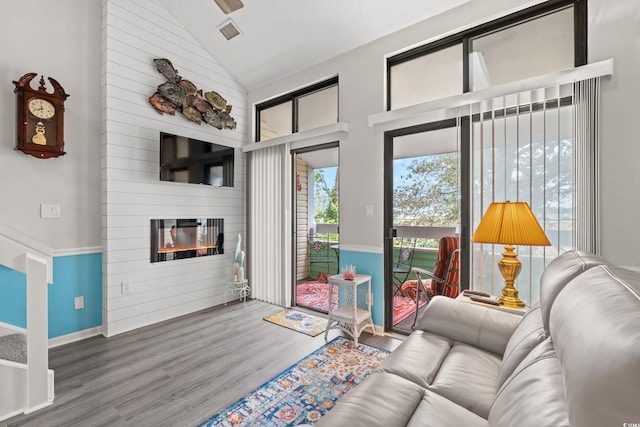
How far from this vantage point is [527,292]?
7.68 ft

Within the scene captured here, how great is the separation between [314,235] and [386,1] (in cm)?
375

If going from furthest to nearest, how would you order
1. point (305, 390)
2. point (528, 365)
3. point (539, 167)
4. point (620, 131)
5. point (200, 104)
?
point (200, 104)
point (539, 167)
point (305, 390)
point (620, 131)
point (528, 365)

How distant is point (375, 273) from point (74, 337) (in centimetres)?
301

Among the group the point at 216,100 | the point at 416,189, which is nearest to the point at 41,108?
the point at 216,100

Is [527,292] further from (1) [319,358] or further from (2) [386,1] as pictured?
(2) [386,1]

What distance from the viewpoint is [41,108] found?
267cm

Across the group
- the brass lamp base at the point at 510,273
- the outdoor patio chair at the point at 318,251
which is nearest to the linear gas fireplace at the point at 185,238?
the outdoor patio chair at the point at 318,251

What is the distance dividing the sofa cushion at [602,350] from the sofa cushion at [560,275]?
27 centimetres

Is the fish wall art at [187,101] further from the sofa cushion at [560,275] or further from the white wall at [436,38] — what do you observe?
the sofa cushion at [560,275]

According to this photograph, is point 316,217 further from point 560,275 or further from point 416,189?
point 560,275

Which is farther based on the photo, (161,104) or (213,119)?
(213,119)

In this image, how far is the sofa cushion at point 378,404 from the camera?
3.54ft

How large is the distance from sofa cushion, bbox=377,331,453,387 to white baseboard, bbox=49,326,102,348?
3022mm

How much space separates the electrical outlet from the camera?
294 cm
